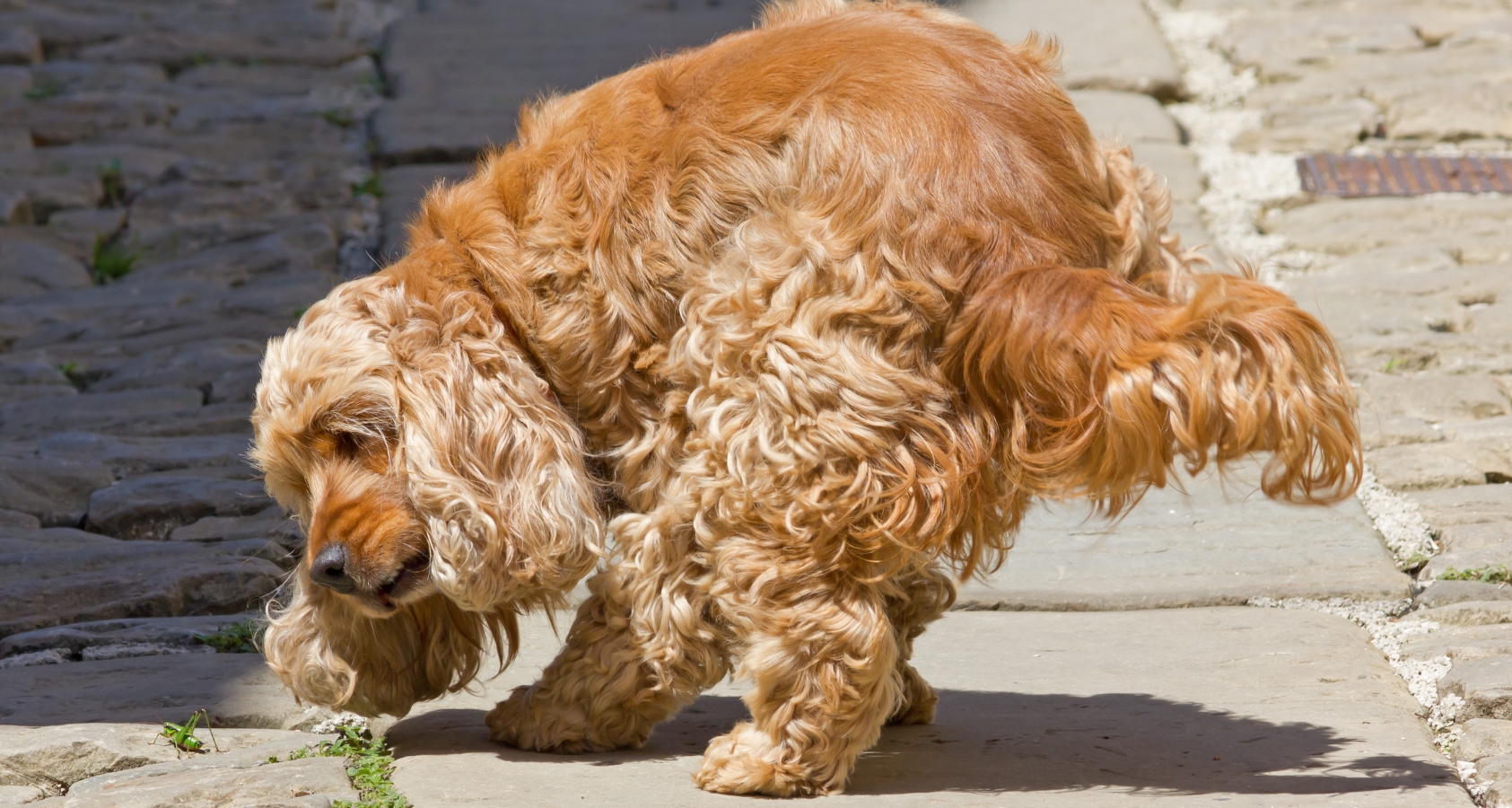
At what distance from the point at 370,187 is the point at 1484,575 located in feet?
17.3

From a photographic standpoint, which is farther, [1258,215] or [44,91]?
[44,91]

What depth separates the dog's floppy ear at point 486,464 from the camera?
3.16m

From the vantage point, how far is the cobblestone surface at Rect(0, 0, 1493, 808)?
3.27 m

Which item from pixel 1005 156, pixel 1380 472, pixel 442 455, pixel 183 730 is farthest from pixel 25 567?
pixel 1380 472

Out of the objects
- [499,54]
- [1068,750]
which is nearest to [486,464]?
[1068,750]

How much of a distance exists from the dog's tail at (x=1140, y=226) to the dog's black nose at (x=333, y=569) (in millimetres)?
1703

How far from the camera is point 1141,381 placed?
9.09 ft

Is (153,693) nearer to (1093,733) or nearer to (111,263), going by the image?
(1093,733)

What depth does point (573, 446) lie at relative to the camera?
10.7 feet

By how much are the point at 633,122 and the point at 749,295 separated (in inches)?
21.6

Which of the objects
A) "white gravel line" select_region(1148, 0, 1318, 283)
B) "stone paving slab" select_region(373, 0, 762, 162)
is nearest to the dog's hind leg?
"white gravel line" select_region(1148, 0, 1318, 283)

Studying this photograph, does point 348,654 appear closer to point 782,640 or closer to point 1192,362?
point 782,640

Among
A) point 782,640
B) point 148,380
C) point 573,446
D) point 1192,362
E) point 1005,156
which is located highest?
point 1005,156

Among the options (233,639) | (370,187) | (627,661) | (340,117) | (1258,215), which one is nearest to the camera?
(627,661)
